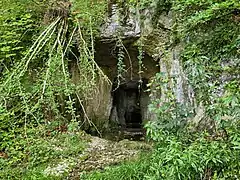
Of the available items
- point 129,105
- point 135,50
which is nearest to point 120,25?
point 135,50

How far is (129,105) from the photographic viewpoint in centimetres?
676

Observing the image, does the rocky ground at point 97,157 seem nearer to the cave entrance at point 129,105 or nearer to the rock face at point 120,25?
the rock face at point 120,25

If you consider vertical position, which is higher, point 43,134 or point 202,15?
point 202,15

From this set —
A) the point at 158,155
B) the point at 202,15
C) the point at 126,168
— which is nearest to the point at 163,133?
the point at 158,155

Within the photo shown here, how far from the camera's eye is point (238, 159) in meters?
2.34

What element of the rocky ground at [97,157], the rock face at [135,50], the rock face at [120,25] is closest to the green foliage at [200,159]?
the rock face at [135,50]

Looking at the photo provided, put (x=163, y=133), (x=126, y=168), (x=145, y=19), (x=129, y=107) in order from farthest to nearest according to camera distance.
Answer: (x=129, y=107)
(x=145, y=19)
(x=126, y=168)
(x=163, y=133)

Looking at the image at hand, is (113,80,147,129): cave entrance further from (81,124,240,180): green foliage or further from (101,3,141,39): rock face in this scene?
(81,124,240,180): green foliage

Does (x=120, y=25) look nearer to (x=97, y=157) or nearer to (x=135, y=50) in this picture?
(x=135, y=50)

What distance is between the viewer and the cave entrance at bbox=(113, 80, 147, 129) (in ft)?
20.9

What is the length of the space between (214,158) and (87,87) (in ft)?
5.74

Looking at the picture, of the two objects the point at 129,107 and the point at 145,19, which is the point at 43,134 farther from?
the point at 129,107

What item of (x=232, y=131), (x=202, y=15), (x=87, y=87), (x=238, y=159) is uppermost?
(x=202, y=15)

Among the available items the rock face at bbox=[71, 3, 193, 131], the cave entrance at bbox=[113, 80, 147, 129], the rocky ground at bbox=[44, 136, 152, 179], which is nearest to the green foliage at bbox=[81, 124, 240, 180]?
the rock face at bbox=[71, 3, 193, 131]
